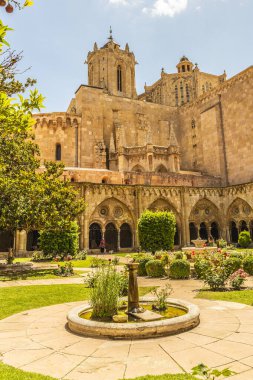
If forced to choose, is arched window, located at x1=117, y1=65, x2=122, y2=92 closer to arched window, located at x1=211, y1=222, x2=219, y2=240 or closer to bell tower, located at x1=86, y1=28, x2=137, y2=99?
bell tower, located at x1=86, y1=28, x2=137, y2=99

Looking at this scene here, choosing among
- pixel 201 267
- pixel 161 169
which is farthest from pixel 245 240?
pixel 201 267

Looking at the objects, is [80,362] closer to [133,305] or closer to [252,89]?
[133,305]

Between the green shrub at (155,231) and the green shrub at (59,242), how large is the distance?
4711 millimetres

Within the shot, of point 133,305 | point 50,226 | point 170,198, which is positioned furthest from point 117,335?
point 170,198

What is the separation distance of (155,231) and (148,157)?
14.0 metres

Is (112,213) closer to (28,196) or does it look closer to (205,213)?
(205,213)

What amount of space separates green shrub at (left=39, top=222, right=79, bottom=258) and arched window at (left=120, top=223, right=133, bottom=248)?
29.6ft

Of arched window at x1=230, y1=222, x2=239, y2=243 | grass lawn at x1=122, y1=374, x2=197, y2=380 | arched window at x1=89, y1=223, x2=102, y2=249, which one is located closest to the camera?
grass lawn at x1=122, y1=374, x2=197, y2=380

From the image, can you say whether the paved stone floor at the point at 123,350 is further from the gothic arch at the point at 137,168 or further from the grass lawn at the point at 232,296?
the gothic arch at the point at 137,168

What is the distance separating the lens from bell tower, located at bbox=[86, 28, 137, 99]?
45.7 m

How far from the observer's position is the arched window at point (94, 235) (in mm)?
27109

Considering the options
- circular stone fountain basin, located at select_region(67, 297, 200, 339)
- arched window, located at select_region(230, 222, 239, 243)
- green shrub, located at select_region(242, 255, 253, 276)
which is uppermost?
arched window, located at select_region(230, 222, 239, 243)

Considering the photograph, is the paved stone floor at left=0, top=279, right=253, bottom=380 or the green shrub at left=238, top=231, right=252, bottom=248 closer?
the paved stone floor at left=0, top=279, right=253, bottom=380

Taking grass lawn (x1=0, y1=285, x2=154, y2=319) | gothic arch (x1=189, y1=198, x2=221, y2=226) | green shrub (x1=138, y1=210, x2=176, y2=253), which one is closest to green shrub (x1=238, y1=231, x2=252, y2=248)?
gothic arch (x1=189, y1=198, x2=221, y2=226)
